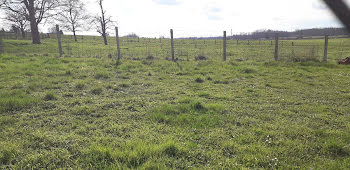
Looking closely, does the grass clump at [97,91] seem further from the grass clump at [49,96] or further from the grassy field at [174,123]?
the grass clump at [49,96]

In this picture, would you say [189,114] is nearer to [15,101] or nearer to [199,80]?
[199,80]

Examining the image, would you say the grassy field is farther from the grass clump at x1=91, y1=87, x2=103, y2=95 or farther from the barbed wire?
the barbed wire

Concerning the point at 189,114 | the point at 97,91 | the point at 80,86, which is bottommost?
the point at 189,114

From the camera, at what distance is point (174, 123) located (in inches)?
174

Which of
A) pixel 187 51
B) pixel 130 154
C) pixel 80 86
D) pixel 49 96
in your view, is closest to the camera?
pixel 130 154

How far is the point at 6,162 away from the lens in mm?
3057

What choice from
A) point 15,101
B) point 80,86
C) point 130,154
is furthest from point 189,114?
point 15,101

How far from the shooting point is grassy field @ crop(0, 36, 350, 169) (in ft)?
10.3

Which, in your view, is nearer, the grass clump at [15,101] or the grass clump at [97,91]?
the grass clump at [15,101]

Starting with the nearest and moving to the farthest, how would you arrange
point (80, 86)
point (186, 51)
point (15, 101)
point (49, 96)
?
point (15, 101), point (49, 96), point (80, 86), point (186, 51)

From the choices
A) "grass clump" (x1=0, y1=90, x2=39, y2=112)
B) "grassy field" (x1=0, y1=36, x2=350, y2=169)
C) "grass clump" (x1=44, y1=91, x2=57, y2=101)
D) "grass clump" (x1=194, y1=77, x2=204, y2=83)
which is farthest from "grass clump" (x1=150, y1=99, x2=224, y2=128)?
"grass clump" (x1=0, y1=90, x2=39, y2=112)

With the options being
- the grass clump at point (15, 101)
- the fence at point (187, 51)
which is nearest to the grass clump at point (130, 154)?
the grass clump at point (15, 101)

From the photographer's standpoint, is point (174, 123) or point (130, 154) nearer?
point (130, 154)

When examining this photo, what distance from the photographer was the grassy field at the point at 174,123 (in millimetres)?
3129
